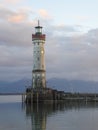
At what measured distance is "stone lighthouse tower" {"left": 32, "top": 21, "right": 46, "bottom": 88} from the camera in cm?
11188

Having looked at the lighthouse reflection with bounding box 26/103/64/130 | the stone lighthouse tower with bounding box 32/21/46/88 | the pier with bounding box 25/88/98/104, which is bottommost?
the lighthouse reflection with bounding box 26/103/64/130

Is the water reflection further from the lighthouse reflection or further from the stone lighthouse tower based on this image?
the stone lighthouse tower

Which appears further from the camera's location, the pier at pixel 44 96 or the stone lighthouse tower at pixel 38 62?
the stone lighthouse tower at pixel 38 62

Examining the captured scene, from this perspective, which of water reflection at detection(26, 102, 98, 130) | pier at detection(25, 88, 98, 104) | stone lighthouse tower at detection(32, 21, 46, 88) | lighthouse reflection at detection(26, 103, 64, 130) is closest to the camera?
lighthouse reflection at detection(26, 103, 64, 130)

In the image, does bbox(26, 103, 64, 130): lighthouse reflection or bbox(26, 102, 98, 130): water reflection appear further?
bbox(26, 102, 98, 130): water reflection

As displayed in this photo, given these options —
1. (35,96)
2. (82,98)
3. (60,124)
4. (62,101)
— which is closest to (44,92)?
(35,96)

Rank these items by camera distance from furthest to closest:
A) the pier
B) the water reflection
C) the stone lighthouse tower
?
the stone lighthouse tower → the pier → the water reflection

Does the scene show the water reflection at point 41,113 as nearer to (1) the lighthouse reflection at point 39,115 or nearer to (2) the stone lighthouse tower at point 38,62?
(1) the lighthouse reflection at point 39,115

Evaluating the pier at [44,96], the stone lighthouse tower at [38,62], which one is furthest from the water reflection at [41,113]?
the stone lighthouse tower at [38,62]

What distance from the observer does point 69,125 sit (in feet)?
192

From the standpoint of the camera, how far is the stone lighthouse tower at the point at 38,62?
367ft

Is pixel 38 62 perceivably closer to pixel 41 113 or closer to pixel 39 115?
pixel 41 113

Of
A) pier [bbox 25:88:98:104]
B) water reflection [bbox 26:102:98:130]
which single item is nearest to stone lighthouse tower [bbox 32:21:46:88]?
pier [bbox 25:88:98:104]

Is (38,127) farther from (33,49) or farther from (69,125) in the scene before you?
(33,49)
